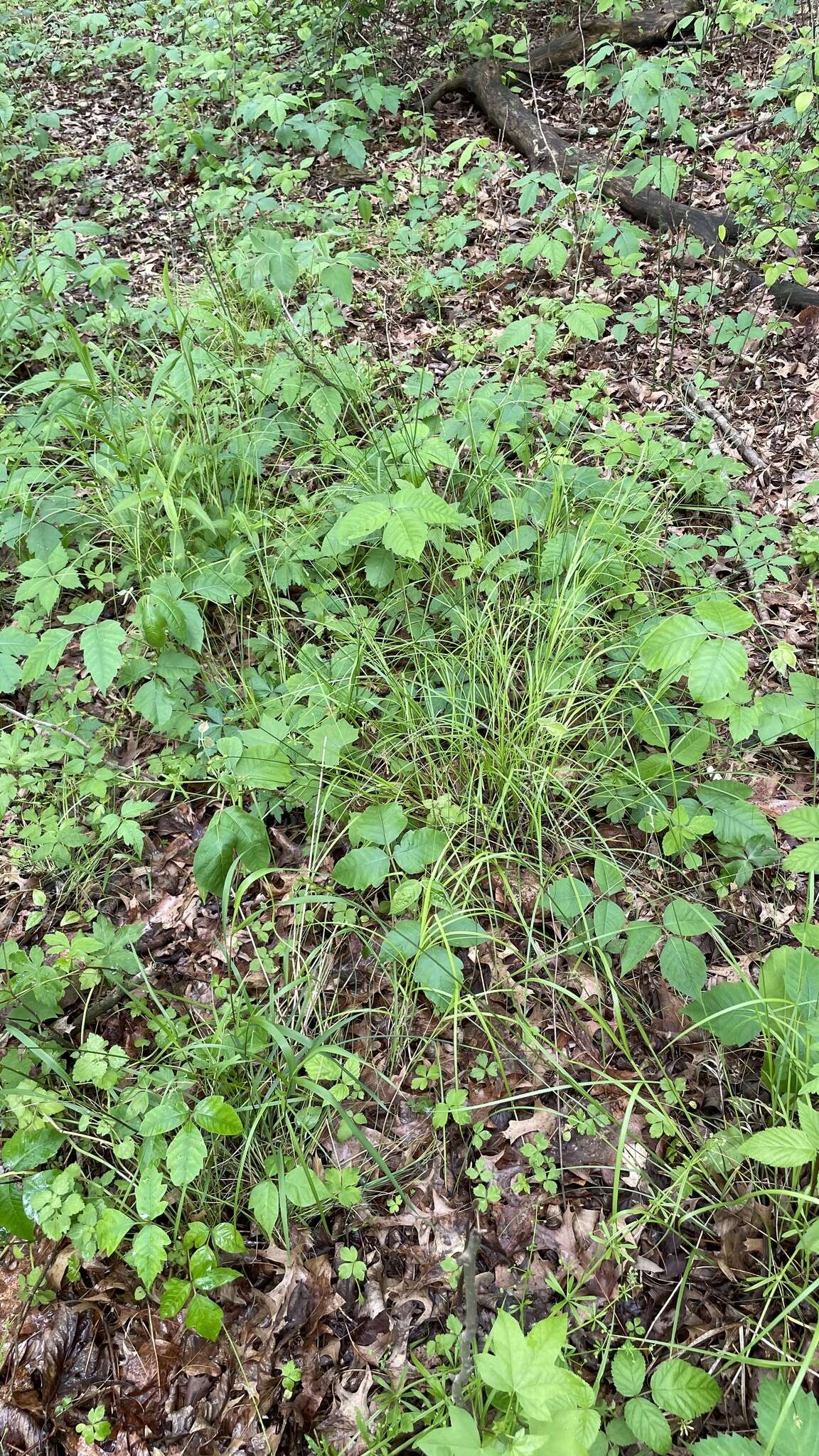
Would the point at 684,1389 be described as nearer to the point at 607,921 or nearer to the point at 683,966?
the point at 683,966

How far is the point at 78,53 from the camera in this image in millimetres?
5930

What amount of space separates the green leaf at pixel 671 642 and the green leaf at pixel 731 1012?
72cm

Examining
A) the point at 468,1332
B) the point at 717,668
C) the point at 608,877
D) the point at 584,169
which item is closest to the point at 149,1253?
the point at 468,1332

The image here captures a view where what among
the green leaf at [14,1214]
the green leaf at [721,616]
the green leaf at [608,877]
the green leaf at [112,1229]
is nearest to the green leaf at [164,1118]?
the green leaf at [112,1229]

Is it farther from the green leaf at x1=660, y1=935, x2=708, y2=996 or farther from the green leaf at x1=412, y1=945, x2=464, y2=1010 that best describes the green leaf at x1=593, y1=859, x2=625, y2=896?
→ the green leaf at x1=412, y1=945, x2=464, y2=1010

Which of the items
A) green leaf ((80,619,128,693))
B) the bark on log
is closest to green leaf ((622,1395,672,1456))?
green leaf ((80,619,128,693))

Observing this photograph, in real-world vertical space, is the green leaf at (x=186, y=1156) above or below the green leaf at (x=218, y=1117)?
below

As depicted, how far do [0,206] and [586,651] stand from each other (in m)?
4.43

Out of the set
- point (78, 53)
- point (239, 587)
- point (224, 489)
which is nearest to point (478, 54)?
point (78, 53)

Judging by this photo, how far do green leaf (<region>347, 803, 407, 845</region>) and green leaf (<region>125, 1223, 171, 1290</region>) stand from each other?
93cm

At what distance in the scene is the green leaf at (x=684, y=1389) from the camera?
52.0 inches

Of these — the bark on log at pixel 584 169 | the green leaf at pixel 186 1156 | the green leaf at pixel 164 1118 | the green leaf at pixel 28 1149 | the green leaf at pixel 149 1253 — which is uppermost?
the bark on log at pixel 584 169

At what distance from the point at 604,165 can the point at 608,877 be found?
3929 millimetres

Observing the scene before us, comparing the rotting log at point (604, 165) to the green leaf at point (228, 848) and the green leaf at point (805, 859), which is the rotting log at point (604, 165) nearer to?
the green leaf at point (805, 859)
